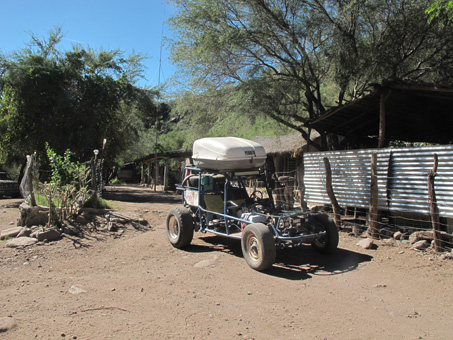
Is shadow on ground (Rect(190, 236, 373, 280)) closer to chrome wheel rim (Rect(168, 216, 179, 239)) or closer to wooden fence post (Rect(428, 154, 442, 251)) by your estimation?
chrome wheel rim (Rect(168, 216, 179, 239))

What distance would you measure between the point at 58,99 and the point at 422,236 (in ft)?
50.9

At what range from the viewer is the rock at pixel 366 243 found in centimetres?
700

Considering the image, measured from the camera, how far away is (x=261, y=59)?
11.9 meters

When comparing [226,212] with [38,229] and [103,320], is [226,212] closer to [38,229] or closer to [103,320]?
[103,320]

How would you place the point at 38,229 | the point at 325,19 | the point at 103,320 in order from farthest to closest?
the point at 325,19
the point at 38,229
the point at 103,320

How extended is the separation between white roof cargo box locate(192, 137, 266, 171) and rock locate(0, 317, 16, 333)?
4.07 meters

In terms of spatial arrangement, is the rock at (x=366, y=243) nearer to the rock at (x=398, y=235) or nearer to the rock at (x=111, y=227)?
the rock at (x=398, y=235)

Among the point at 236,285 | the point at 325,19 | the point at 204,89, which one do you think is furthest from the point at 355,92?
the point at 236,285

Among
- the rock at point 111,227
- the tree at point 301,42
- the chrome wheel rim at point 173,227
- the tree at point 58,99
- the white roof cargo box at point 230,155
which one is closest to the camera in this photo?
the white roof cargo box at point 230,155

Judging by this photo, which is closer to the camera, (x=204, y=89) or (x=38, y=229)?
(x=38, y=229)

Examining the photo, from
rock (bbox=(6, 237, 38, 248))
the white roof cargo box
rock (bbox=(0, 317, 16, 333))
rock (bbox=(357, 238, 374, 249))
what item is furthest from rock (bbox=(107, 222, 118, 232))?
rock (bbox=(357, 238, 374, 249))

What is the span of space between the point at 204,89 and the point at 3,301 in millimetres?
9542

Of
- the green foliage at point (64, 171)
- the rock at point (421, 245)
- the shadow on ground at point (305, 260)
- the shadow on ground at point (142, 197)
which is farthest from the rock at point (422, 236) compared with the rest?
the shadow on ground at point (142, 197)

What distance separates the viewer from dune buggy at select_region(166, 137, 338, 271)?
584 cm
